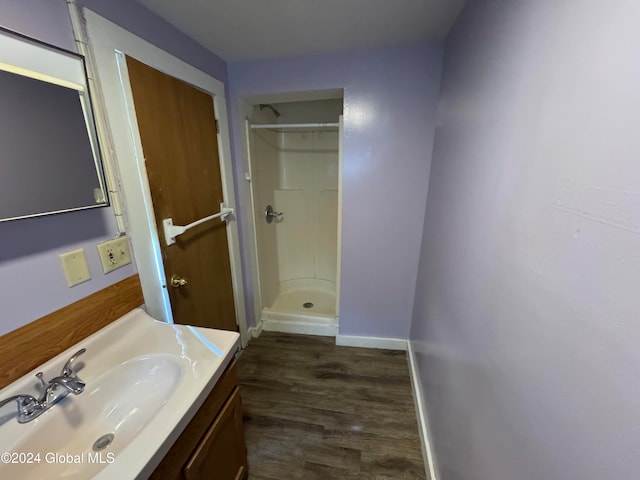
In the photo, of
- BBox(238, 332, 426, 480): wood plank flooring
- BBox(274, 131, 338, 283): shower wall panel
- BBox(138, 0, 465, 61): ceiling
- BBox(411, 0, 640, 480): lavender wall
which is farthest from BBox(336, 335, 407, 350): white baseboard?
BBox(138, 0, 465, 61): ceiling

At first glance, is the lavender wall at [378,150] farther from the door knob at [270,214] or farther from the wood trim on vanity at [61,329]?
the wood trim on vanity at [61,329]

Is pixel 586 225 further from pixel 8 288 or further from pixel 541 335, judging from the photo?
pixel 8 288

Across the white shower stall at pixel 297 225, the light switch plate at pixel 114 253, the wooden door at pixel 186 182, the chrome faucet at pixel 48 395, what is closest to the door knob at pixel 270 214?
the white shower stall at pixel 297 225

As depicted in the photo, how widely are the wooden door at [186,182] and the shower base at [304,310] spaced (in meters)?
0.66

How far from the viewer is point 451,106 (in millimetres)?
1351

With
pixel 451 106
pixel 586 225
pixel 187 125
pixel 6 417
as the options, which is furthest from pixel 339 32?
pixel 6 417

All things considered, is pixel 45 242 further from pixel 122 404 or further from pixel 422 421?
pixel 422 421

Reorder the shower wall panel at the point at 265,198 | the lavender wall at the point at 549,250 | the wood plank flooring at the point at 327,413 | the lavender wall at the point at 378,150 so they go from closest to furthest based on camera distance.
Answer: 1. the lavender wall at the point at 549,250
2. the wood plank flooring at the point at 327,413
3. the lavender wall at the point at 378,150
4. the shower wall panel at the point at 265,198

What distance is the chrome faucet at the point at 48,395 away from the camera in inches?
28.5

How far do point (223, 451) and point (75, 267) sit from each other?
90cm

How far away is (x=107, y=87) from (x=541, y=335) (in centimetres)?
163

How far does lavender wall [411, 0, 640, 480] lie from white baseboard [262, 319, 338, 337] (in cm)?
140

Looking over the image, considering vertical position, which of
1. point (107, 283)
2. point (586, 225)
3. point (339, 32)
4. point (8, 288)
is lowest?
point (107, 283)

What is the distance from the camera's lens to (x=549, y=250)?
0.53 meters
